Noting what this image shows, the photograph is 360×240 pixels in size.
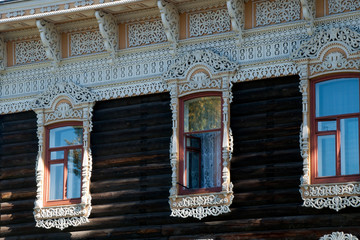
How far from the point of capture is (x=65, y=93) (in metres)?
21.7

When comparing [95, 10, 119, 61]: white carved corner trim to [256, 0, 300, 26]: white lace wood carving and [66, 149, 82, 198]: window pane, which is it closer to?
[66, 149, 82, 198]: window pane

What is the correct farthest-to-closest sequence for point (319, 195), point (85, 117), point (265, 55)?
point (85, 117)
point (265, 55)
point (319, 195)

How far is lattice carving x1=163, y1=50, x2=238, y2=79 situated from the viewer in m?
20.2

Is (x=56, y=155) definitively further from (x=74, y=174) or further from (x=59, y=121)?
(x=59, y=121)

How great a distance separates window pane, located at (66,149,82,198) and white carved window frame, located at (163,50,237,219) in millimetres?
2287

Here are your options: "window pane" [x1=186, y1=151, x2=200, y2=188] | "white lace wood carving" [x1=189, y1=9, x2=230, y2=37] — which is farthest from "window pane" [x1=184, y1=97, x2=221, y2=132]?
"white lace wood carving" [x1=189, y1=9, x2=230, y2=37]

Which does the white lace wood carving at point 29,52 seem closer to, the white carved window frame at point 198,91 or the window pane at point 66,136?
the window pane at point 66,136

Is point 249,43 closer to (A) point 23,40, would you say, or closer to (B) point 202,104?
(B) point 202,104

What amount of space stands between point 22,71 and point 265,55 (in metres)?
5.63

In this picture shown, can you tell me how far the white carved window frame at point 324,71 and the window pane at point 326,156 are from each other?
213 mm

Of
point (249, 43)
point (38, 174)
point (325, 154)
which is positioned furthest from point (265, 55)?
point (38, 174)

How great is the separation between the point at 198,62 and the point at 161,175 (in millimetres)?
2324

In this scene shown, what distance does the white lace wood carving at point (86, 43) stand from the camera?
21.8 metres

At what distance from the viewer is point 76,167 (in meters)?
21.6
